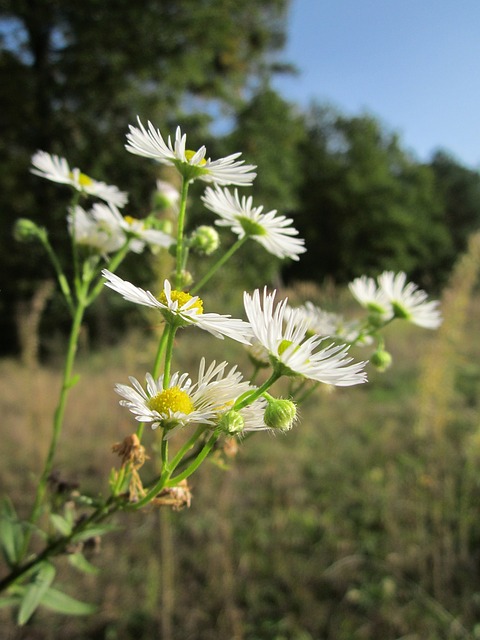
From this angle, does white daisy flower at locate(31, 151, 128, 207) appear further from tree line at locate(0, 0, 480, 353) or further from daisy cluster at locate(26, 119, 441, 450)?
tree line at locate(0, 0, 480, 353)

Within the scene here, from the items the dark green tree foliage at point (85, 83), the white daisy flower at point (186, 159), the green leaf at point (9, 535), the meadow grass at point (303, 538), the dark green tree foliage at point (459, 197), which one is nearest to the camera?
the white daisy flower at point (186, 159)

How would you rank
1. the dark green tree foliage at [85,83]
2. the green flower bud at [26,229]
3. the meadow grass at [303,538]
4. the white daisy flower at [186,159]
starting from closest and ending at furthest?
the white daisy flower at [186,159] < the green flower bud at [26,229] < the meadow grass at [303,538] < the dark green tree foliage at [85,83]

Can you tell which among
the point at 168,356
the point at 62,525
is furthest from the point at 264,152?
the point at 168,356

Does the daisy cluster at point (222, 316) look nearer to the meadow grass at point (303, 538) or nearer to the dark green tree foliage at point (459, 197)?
the meadow grass at point (303, 538)

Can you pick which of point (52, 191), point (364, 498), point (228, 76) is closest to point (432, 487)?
point (364, 498)

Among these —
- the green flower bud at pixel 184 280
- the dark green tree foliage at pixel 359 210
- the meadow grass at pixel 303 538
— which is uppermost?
the dark green tree foliage at pixel 359 210

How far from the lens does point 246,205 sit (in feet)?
2.29

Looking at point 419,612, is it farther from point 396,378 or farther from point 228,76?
point 228,76

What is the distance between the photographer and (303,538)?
2920mm

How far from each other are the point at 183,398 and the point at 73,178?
55 cm

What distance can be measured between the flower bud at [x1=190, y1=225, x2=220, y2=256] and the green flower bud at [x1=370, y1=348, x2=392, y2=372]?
0.31 metres

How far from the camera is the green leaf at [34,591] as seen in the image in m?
0.69

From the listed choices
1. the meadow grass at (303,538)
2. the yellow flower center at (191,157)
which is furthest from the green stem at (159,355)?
the meadow grass at (303,538)

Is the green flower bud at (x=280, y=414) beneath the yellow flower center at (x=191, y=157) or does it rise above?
beneath
